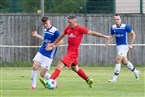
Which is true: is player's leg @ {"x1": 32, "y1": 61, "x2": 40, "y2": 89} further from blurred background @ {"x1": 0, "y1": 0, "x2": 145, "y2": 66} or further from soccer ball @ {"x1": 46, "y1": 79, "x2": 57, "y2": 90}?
blurred background @ {"x1": 0, "y1": 0, "x2": 145, "y2": 66}

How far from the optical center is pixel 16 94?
1622 centimetres

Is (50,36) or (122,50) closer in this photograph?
(50,36)

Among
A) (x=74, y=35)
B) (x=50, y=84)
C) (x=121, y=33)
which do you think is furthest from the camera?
(x=121, y=33)

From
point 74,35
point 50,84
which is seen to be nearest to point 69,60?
point 74,35

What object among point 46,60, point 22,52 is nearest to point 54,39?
point 46,60

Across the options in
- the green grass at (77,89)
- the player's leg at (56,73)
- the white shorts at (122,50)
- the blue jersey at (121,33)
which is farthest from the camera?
the blue jersey at (121,33)

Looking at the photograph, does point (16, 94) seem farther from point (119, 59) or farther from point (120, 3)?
point (120, 3)

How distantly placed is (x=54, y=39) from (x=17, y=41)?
13548mm

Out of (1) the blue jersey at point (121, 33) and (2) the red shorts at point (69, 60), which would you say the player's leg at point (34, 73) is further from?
(1) the blue jersey at point (121, 33)

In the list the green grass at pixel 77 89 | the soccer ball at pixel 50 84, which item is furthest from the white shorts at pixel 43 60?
the soccer ball at pixel 50 84

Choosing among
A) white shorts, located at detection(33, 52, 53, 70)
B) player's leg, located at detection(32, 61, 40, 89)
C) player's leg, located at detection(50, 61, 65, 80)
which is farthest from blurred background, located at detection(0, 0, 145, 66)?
player's leg, located at detection(50, 61, 65, 80)

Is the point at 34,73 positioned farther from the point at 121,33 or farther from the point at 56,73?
the point at 121,33

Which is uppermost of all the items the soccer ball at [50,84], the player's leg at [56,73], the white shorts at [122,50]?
the white shorts at [122,50]

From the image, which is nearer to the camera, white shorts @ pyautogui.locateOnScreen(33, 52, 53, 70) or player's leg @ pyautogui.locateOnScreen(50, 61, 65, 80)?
player's leg @ pyautogui.locateOnScreen(50, 61, 65, 80)
